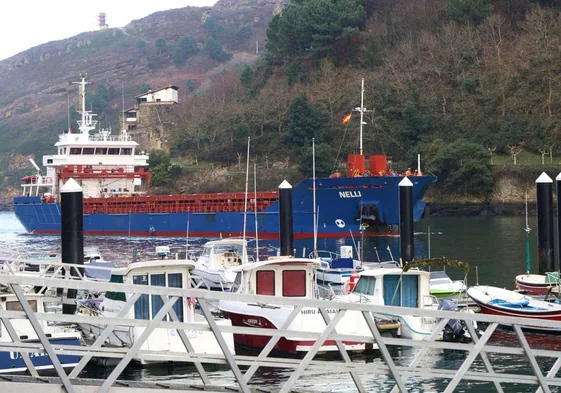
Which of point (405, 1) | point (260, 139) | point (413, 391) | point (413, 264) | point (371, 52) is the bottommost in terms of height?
point (413, 391)

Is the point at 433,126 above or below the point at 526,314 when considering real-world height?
above

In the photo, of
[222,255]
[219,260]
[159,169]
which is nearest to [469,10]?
[159,169]

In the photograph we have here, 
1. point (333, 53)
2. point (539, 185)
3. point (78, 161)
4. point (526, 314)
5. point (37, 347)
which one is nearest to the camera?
point (37, 347)

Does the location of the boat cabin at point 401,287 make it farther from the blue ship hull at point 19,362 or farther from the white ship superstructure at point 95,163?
the white ship superstructure at point 95,163

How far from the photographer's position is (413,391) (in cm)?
1711

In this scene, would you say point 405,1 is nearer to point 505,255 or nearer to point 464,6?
point 464,6

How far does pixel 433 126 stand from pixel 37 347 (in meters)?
75.8

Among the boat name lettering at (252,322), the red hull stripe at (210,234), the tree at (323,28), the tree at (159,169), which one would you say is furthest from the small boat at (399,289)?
the tree at (323,28)

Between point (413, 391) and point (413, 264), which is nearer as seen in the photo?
point (413, 391)

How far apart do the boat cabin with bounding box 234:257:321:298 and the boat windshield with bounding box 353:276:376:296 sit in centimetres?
200

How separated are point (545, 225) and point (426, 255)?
1409cm

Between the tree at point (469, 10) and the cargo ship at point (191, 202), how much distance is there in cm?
3327

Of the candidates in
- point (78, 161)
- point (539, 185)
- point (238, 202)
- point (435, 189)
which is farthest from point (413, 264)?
point (435, 189)

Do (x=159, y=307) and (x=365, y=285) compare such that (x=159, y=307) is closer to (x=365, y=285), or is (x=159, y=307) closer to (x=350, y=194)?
(x=365, y=285)
